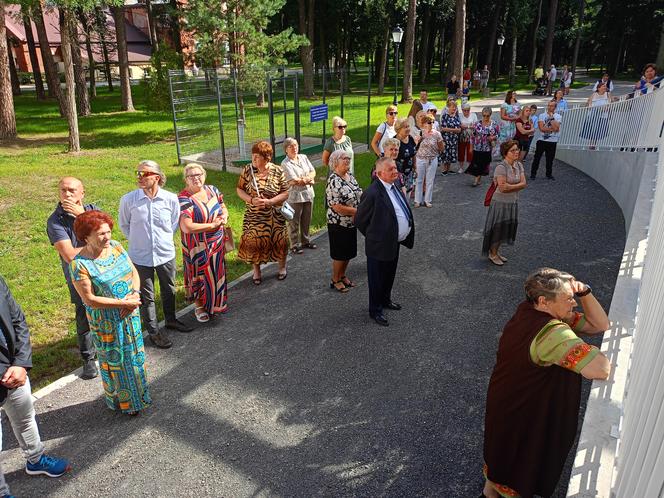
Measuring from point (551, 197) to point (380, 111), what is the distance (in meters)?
14.3

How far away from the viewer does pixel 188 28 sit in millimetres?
16281

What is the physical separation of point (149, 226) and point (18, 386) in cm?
194

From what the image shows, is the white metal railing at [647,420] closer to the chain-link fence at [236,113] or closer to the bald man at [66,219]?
the bald man at [66,219]

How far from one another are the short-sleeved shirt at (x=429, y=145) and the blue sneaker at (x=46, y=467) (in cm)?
757

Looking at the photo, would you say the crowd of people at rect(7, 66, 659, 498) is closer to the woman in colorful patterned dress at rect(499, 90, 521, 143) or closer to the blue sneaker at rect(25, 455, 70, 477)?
the blue sneaker at rect(25, 455, 70, 477)

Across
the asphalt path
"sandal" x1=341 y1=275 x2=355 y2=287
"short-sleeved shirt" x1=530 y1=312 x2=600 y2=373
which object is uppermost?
"short-sleeved shirt" x1=530 y1=312 x2=600 y2=373

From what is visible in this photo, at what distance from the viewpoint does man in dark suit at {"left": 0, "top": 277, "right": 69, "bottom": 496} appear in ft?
10.1

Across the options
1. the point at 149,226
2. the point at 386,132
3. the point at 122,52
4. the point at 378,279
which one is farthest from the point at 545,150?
the point at 122,52

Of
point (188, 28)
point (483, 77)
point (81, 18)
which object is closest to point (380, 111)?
point (188, 28)

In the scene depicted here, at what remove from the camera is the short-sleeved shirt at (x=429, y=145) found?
9.20 metres

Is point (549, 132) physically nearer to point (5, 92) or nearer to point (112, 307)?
point (112, 307)

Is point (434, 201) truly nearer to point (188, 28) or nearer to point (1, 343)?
point (1, 343)

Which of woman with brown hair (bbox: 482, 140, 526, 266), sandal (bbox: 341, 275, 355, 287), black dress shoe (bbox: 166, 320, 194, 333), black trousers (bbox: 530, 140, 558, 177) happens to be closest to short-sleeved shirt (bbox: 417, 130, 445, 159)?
woman with brown hair (bbox: 482, 140, 526, 266)

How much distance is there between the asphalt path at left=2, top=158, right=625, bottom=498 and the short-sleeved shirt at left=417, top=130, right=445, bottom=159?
9.59 ft
